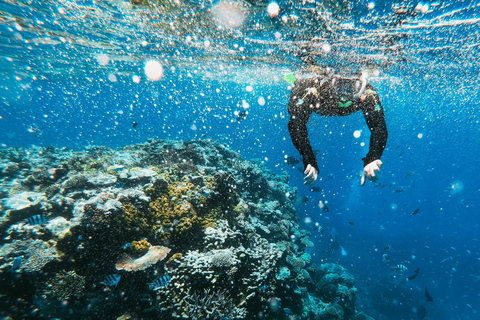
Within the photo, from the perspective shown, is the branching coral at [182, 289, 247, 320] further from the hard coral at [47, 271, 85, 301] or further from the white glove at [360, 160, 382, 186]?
the white glove at [360, 160, 382, 186]

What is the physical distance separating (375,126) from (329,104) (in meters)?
0.81

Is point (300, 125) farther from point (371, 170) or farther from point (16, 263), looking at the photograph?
point (16, 263)

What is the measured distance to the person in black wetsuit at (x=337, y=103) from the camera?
108 inches

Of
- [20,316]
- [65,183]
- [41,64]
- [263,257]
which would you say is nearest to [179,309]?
[263,257]

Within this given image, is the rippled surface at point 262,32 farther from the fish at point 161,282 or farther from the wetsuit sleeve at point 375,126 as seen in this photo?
the fish at point 161,282

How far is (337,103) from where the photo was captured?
10.9ft

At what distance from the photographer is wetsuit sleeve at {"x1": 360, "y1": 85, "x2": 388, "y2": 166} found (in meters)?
2.76

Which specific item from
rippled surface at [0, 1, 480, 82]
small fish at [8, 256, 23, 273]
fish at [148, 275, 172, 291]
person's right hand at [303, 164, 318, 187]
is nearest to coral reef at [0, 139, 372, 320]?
small fish at [8, 256, 23, 273]

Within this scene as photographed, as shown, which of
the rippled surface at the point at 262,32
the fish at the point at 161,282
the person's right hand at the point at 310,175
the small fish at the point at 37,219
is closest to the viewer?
the person's right hand at the point at 310,175

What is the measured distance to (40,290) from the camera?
421cm

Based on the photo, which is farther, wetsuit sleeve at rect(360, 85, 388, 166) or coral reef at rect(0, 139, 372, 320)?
coral reef at rect(0, 139, 372, 320)

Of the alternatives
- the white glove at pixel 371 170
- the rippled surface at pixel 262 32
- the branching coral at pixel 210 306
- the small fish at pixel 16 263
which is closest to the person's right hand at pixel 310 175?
the white glove at pixel 371 170

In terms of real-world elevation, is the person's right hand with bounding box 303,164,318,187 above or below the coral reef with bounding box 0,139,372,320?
above

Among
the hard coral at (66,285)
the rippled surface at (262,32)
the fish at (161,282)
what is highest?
the rippled surface at (262,32)
